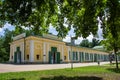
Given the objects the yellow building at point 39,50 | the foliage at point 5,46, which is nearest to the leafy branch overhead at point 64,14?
the yellow building at point 39,50

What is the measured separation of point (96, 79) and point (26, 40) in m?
34.6

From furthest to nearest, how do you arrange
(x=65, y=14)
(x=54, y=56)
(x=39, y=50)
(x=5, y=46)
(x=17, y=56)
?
(x=5, y=46), (x=54, y=56), (x=17, y=56), (x=39, y=50), (x=65, y=14)

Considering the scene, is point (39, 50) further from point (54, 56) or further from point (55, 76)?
point (55, 76)

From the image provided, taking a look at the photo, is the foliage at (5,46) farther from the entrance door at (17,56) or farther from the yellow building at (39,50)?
the entrance door at (17,56)

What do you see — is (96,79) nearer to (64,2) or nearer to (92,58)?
(64,2)

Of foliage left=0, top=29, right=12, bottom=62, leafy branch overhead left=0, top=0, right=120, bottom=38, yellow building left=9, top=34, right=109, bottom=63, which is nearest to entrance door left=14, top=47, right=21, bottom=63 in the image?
yellow building left=9, top=34, right=109, bottom=63

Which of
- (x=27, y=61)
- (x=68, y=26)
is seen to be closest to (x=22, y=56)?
(x=27, y=61)

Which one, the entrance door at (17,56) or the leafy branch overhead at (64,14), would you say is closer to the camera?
the leafy branch overhead at (64,14)

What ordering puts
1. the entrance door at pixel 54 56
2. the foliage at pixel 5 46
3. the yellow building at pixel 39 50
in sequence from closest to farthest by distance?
the yellow building at pixel 39 50 → the entrance door at pixel 54 56 → the foliage at pixel 5 46

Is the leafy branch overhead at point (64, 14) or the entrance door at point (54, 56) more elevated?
the leafy branch overhead at point (64, 14)

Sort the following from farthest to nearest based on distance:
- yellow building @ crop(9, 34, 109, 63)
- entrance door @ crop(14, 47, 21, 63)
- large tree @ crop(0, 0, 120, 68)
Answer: entrance door @ crop(14, 47, 21, 63)
yellow building @ crop(9, 34, 109, 63)
large tree @ crop(0, 0, 120, 68)

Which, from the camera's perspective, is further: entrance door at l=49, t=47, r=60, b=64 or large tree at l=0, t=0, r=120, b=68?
entrance door at l=49, t=47, r=60, b=64

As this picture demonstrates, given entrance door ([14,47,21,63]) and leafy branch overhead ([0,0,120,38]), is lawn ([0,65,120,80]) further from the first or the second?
entrance door ([14,47,21,63])

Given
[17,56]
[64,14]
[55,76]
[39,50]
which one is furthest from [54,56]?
[64,14]
